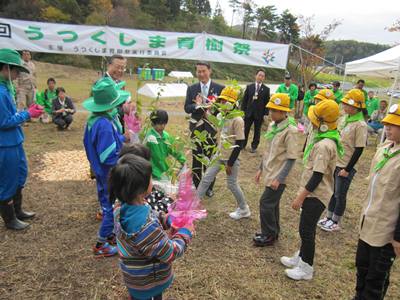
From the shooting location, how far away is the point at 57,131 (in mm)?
7605

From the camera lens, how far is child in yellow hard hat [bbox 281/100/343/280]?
251 centimetres

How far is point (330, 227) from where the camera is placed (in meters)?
3.90

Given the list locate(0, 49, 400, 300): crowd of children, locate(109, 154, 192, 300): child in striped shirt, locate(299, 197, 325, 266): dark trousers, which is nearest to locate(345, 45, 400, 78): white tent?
locate(0, 49, 400, 300): crowd of children

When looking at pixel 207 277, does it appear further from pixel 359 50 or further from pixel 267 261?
pixel 359 50

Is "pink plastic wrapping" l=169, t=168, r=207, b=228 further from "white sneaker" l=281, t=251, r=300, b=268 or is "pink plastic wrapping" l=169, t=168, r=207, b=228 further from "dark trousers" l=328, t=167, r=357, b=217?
"dark trousers" l=328, t=167, r=357, b=217

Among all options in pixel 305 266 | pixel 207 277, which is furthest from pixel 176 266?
pixel 305 266

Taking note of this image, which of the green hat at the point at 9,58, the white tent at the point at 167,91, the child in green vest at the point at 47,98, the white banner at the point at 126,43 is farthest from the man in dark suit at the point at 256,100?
the white tent at the point at 167,91

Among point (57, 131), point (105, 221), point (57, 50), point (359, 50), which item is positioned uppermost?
point (359, 50)

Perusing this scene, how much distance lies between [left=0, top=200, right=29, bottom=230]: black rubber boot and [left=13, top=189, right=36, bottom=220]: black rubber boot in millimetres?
183

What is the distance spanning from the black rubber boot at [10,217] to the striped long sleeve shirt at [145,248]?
7.20 feet

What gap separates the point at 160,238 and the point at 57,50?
752 cm

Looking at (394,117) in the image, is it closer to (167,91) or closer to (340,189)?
(340,189)

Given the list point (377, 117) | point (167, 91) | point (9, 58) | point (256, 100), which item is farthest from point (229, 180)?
point (167, 91)

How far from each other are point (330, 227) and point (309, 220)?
Answer: 1451 mm
